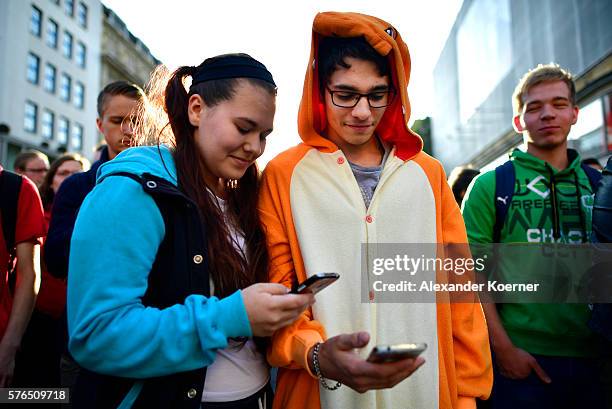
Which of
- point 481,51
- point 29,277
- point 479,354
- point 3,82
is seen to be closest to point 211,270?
point 479,354

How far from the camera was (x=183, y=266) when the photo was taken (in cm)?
150

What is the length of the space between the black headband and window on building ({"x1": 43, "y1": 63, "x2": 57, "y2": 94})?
1264 inches

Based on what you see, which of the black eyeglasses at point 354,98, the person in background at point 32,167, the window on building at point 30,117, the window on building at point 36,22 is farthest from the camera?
the window on building at point 36,22

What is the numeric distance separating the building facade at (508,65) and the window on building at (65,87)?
84.1 ft

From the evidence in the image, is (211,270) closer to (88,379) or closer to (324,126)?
(88,379)

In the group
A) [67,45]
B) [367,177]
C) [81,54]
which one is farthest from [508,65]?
[81,54]

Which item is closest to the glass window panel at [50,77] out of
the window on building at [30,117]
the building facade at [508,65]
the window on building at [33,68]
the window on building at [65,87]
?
the window on building at [65,87]

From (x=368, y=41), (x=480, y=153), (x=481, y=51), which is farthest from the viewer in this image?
(x=480, y=153)

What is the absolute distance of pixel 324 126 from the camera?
224 centimetres

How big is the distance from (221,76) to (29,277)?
1.98 m

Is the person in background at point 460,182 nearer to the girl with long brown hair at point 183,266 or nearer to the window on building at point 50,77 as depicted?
the girl with long brown hair at point 183,266

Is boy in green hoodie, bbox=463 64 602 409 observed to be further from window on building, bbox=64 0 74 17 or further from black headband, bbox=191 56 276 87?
window on building, bbox=64 0 74 17

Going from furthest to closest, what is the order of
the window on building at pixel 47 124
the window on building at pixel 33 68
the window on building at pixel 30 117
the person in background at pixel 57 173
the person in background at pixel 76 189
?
1. the window on building at pixel 47 124
2. the window on building at pixel 33 68
3. the window on building at pixel 30 117
4. the person in background at pixel 57 173
5. the person in background at pixel 76 189

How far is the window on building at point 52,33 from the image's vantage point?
29.5 meters
